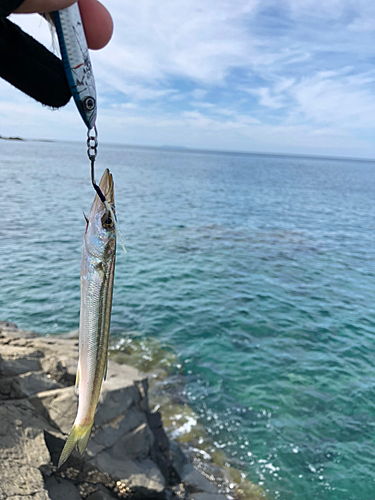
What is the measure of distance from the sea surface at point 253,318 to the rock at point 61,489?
4111 mm

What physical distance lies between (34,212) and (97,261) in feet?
94.0

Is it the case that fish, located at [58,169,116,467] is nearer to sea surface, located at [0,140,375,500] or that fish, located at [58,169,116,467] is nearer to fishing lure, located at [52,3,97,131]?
fishing lure, located at [52,3,97,131]

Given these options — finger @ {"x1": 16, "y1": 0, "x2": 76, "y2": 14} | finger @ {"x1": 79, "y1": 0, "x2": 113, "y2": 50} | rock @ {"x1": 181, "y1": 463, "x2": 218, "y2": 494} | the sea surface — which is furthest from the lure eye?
the sea surface

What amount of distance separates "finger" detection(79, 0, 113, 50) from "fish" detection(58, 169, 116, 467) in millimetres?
1082

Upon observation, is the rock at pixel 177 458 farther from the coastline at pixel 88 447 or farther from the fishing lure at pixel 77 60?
the fishing lure at pixel 77 60

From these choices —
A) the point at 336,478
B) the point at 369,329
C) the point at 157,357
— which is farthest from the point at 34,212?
the point at 336,478

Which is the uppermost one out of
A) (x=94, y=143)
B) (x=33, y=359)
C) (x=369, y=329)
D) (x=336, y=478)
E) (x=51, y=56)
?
(x=51, y=56)

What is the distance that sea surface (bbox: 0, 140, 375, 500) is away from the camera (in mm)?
8570

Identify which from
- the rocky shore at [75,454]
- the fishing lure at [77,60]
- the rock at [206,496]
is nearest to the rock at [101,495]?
the rocky shore at [75,454]

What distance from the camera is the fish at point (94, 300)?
9.97 feet

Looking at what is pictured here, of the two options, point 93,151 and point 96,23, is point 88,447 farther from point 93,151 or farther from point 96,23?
point 96,23

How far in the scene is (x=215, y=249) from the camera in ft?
73.6

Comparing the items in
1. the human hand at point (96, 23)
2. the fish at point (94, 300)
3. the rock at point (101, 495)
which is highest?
the human hand at point (96, 23)

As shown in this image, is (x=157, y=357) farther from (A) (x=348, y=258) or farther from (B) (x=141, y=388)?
(A) (x=348, y=258)
